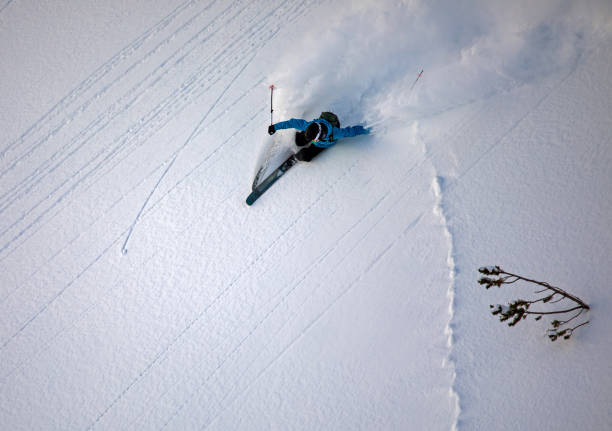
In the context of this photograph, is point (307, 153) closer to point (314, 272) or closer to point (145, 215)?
point (314, 272)

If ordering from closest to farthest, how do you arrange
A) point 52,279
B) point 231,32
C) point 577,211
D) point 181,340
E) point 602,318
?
point 602,318, point 577,211, point 181,340, point 52,279, point 231,32

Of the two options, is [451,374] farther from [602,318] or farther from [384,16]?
[384,16]

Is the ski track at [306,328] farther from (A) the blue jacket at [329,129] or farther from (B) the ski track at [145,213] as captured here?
(A) the blue jacket at [329,129]

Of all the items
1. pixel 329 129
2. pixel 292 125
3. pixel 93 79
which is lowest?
pixel 329 129

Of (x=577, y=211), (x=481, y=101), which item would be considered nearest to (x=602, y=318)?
(x=577, y=211)

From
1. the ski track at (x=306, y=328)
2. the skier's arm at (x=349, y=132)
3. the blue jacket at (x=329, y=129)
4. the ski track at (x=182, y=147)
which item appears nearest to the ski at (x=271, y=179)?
the blue jacket at (x=329, y=129)

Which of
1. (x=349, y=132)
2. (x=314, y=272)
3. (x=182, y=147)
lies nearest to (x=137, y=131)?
(x=182, y=147)
